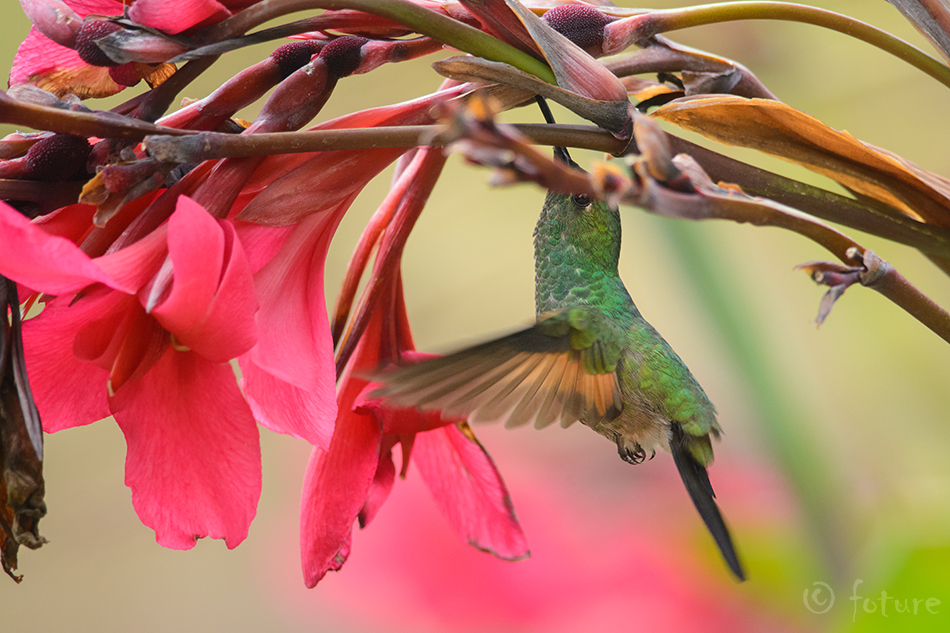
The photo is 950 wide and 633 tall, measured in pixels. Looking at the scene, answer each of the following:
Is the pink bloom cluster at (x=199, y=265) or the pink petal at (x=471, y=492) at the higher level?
the pink bloom cluster at (x=199, y=265)

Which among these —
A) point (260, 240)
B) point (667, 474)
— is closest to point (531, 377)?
point (260, 240)

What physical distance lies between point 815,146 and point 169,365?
0.89 feet

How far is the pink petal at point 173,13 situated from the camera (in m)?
0.22

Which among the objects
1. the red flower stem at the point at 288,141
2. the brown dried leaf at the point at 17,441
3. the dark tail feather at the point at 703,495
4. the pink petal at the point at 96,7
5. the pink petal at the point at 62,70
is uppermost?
the pink petal at the point at 96,7

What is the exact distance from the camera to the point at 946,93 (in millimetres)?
993

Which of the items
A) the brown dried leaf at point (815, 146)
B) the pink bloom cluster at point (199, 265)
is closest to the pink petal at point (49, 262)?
the pink bloom cluster at point (199, 265)

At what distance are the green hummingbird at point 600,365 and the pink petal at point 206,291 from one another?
132mm

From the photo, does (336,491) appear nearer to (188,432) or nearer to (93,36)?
(188,432)

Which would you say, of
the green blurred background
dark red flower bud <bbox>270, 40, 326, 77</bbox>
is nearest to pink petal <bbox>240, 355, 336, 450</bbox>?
dark red flower bud <bbox>270, 40, 326, 77</bbox>

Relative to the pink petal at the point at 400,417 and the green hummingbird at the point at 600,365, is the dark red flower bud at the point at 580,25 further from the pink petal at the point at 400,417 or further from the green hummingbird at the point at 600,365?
the pink petal at the point at 400,417

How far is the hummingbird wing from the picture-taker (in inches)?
10.8

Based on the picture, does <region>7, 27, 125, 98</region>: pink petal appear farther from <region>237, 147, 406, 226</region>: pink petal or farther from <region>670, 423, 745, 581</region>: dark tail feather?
<region>670, 423, 745, 581</region>: dark tail feather

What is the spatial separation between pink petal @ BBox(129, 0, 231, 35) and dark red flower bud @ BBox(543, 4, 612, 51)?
13cm

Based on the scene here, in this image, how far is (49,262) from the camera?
20cm
